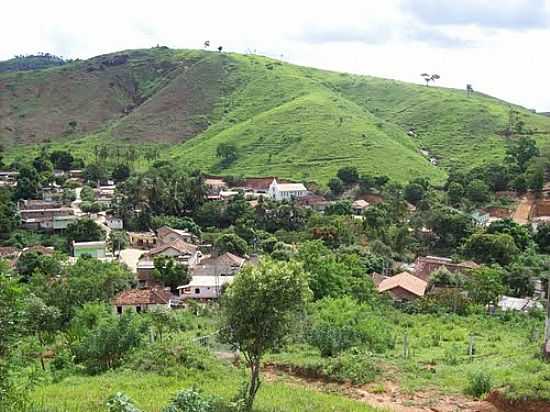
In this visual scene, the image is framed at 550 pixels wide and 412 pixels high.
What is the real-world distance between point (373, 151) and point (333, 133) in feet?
29.6

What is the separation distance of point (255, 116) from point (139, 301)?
71678 millimetres

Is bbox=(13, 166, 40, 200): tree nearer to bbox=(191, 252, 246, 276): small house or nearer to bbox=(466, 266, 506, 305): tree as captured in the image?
bbox=(191, 252, 246, 276): small house

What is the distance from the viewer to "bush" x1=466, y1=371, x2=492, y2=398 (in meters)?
14.5

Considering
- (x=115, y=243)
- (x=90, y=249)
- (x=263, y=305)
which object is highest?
(x=263, y=305)

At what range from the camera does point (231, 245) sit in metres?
49.5

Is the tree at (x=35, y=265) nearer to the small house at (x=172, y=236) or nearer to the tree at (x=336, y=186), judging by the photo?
the small house at (x=172, y=236)

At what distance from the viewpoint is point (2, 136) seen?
105500 mm

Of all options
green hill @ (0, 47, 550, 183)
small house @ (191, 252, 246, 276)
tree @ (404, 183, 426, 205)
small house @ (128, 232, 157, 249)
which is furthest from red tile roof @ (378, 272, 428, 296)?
green hill @ (0, 47, 550, 183)

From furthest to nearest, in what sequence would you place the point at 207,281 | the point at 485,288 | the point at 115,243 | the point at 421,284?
the point at 115,243, the point at 207,281, the point at 421,284, the point at 485,288

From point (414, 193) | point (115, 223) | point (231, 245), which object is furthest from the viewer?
point (414, 193)

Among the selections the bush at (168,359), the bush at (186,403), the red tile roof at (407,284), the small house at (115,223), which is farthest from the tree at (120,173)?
the bush at (186,403)

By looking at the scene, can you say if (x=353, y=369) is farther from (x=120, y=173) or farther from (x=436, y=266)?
(x=120, y=173)

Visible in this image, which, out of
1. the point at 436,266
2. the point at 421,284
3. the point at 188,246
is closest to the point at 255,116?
the point at 188,246

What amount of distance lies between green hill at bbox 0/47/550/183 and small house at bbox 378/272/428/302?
3501cm
